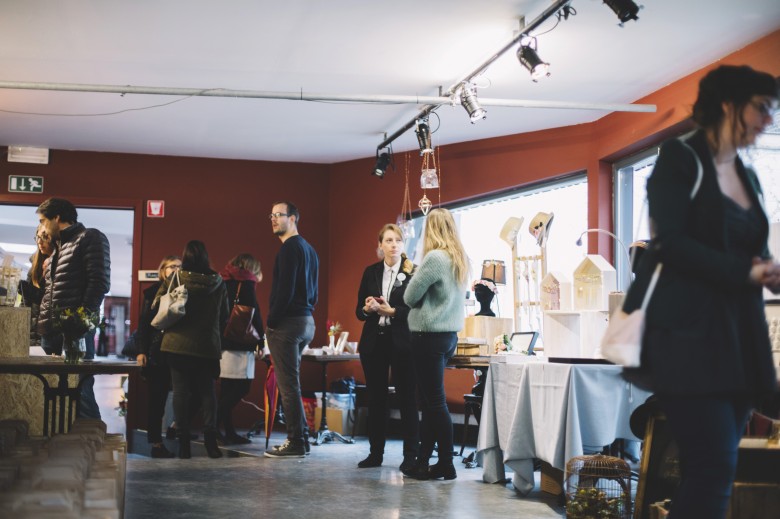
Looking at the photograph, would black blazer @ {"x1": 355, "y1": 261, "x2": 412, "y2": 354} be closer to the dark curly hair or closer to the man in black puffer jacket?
the man in black puffer jacket

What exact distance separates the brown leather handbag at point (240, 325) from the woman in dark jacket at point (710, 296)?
5.00 metres

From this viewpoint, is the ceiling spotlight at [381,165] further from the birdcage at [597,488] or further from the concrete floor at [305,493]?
the birdcage at [597,488]

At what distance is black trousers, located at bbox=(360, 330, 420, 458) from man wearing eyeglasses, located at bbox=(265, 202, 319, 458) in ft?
1.82

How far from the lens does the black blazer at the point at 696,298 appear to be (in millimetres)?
1886

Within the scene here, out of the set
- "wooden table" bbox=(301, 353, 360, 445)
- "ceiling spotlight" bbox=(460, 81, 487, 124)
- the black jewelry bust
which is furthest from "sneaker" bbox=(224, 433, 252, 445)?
"ceiling spotlight" bbox=(460, 81, 487, 124)

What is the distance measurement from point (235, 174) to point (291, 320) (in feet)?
12.6

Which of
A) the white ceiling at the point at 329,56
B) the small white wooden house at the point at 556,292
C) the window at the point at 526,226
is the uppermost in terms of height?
the white ceiling at the point at 329,56

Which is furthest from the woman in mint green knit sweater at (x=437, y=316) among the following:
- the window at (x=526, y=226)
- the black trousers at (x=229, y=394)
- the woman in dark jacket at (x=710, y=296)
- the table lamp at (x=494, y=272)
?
the woman in dark jacket at (x=710, y=296)

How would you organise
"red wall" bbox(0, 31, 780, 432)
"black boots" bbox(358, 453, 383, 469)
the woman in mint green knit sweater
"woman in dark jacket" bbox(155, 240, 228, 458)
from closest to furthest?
the woman in mint green knit sweater < "black boots" bbox(358, 453, 383, 469) < "woman in dark jacket" bbox(155, 240, 228, 458) < "red wall" bbox(0, 31, 780, 432)

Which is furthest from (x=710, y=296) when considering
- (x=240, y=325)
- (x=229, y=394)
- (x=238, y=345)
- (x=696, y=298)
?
(x=229, y=394)

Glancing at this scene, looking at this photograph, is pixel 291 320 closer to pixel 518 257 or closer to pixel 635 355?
pixel 518 257

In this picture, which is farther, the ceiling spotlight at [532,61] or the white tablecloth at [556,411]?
the ceiling spotlight at [532,61]

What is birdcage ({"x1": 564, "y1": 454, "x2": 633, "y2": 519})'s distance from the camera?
3521 mm

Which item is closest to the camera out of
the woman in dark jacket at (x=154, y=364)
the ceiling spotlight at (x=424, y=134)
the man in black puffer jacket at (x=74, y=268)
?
the man in black puffer jacket at (x=74, y=268)
